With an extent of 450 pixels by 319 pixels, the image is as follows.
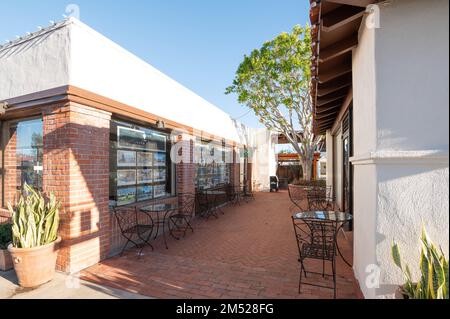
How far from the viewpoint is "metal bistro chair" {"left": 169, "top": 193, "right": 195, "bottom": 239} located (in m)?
5.98

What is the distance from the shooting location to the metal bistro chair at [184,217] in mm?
5977

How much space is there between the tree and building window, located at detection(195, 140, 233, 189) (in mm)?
2896

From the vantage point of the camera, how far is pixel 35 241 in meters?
3.37

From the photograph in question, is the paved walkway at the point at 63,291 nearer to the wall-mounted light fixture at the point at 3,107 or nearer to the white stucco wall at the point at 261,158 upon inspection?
the wall-mounted light fixture at the point at 3,107

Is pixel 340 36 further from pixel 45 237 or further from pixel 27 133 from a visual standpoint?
pixel 27 133

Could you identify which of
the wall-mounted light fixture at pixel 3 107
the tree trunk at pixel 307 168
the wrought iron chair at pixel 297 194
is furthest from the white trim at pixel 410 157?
the tree trunk at pixel 307 168

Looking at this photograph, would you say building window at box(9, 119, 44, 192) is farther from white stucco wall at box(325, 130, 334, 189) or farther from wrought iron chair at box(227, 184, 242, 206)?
white stucco wall at box(325, 130, 334, 189)

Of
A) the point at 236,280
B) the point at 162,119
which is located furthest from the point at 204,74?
the point at 236,280

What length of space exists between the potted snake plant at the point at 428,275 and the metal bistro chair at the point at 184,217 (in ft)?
14.5

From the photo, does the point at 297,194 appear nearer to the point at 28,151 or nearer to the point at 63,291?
the point at 63,291

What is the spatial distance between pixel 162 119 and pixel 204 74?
5.90 m

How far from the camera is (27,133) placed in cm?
464

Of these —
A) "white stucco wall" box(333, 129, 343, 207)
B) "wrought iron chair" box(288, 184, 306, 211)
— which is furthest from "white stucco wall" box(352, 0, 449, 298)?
"wrought iron chair" box(288, 184, 306, 211)

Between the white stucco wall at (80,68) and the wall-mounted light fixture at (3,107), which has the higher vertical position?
the white stucco wall at (80,68)
